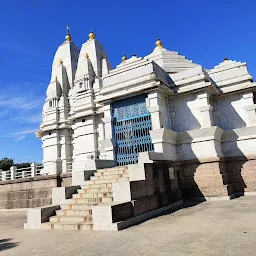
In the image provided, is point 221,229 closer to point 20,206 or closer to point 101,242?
point 101,242

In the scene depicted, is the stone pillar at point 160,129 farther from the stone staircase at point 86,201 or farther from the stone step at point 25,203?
the stone step at point 25,203

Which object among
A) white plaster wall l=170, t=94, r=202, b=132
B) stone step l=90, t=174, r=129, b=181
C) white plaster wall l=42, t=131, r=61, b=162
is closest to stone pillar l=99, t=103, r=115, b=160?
stone step l=90, t=174, r=129, b=181

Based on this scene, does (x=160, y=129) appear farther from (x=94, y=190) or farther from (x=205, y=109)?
(x=94, y=190)

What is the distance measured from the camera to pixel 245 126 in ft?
47.2

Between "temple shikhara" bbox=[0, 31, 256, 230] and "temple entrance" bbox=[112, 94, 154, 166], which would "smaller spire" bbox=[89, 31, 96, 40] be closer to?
"temple shikhara" bbox=[0, 31, 256, 230]

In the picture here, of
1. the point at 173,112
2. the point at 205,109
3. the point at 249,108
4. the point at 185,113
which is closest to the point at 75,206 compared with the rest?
the point at 173,112

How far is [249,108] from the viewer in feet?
46.5

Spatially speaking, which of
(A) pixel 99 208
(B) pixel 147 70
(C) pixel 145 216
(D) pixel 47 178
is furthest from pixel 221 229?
(D) pixel 47 178

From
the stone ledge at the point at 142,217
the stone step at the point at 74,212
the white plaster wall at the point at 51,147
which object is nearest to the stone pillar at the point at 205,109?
the stone ledge at the point at 142,217

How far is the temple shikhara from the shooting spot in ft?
29.8

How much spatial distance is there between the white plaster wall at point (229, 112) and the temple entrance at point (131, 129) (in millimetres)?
4650

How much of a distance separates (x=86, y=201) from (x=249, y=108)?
1035 cm

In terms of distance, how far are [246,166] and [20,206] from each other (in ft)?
42.7

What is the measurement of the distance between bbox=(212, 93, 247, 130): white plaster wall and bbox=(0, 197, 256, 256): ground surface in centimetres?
755
